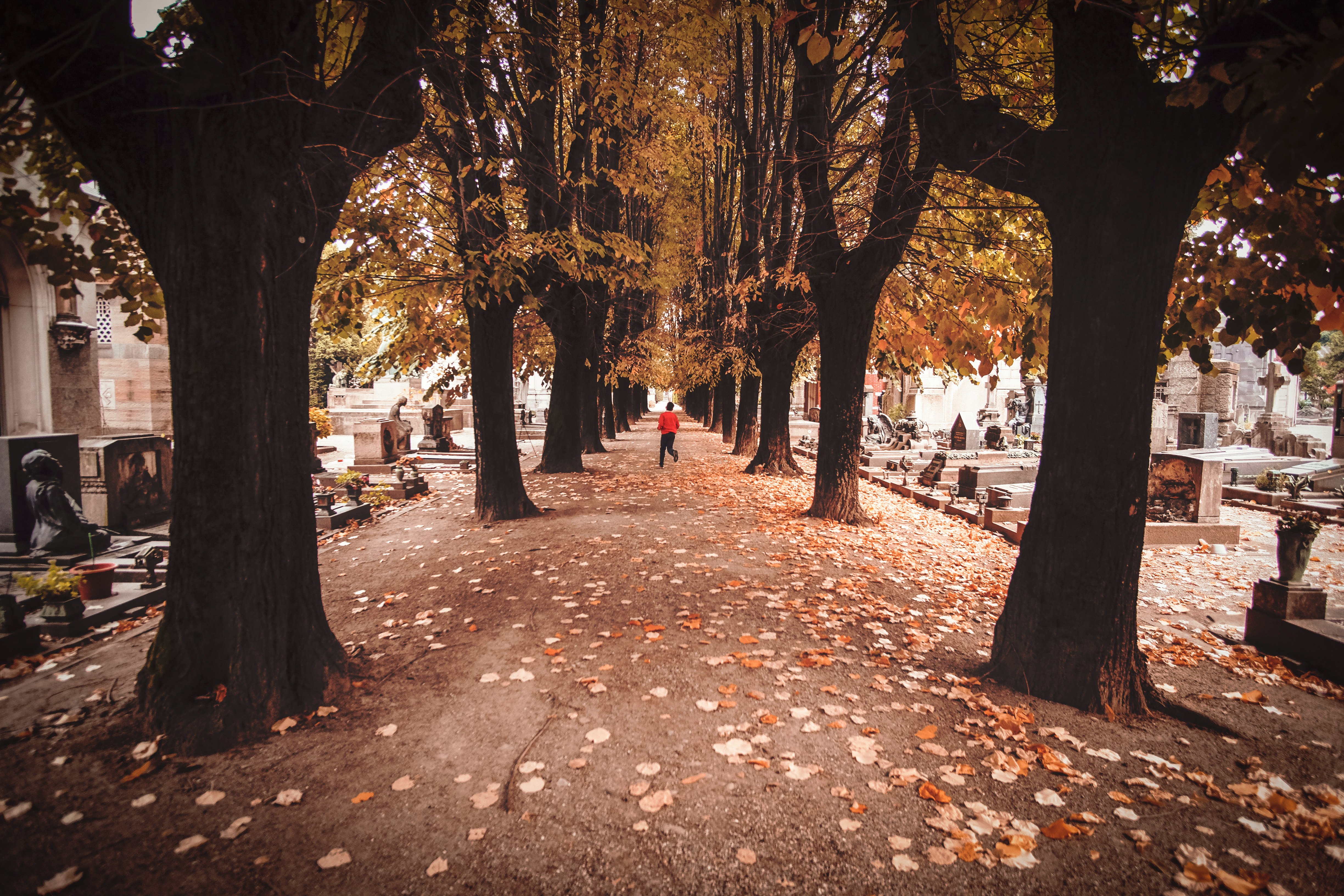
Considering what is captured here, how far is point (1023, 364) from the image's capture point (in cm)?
570

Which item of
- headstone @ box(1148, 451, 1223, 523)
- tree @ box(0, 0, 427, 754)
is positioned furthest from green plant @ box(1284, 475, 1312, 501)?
tree @ box(0, 0, 427, 754)

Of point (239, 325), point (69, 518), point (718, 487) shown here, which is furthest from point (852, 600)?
point (69, 518)

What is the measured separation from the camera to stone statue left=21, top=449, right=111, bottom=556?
22.5 ft

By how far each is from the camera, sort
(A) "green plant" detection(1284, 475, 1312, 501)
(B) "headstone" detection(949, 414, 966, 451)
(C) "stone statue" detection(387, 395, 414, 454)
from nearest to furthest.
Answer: (A) "green plant" detection(1284, 475, 1312, 501) → (C) "stone statue" detection(387, 395, 414, 454) → (B) "headstone" detection(949, 414, 966, 451)

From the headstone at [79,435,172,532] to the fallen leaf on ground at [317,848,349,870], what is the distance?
7257mm

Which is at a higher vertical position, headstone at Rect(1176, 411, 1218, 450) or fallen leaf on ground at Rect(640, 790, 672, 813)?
headstone at Rect(1176, 411, 1218, 450)

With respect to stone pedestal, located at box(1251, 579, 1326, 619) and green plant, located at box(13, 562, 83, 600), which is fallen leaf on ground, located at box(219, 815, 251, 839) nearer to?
green plant, located at box(13, 562, 83, 600)

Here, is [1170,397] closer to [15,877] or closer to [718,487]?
[718,487]

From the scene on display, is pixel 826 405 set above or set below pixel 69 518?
above

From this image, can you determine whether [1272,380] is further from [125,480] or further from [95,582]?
[125,480]

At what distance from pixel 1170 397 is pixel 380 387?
40.4m

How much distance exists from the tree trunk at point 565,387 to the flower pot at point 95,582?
8.36 metres

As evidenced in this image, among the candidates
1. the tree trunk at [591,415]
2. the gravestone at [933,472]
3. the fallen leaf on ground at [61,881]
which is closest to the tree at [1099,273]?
the fallen leaf on ground at [61,881]

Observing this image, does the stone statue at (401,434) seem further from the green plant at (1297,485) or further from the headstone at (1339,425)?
the headstone at (1339,425)
